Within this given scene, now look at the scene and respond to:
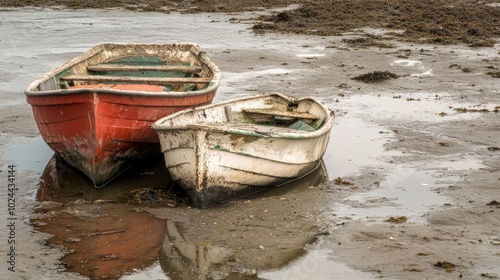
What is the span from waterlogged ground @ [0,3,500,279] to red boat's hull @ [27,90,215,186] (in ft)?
0.99

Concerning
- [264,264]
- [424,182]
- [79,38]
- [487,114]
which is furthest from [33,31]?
[264,264]

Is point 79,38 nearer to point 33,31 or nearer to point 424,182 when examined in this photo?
point 33,31

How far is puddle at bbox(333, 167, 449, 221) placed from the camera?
8461mm

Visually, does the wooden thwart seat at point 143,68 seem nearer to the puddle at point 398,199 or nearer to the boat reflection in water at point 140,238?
the boat reflection in water at point 140,238

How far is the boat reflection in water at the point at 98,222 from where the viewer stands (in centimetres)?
712

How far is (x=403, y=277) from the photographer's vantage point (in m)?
6.76

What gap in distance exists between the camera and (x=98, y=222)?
809 centimetres

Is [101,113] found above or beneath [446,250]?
above

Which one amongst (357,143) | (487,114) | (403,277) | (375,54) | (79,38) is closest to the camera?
(403,277)

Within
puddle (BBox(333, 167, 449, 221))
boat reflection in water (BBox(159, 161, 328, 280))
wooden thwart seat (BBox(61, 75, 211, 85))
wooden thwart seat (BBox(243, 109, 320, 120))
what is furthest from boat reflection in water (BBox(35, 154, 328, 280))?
wooden thwart seat (BBox(61, 75, 211, 85))

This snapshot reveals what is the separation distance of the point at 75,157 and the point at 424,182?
13.5 ft

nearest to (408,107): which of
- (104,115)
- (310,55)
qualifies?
(310,55)

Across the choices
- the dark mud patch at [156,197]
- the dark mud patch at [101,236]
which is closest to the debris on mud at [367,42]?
the dark mud patch at [156,197]

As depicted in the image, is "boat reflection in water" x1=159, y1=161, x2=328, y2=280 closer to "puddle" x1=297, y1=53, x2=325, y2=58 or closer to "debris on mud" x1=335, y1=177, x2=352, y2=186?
"debris on mud" x1=335, y1=177, x2=352, y2=186
